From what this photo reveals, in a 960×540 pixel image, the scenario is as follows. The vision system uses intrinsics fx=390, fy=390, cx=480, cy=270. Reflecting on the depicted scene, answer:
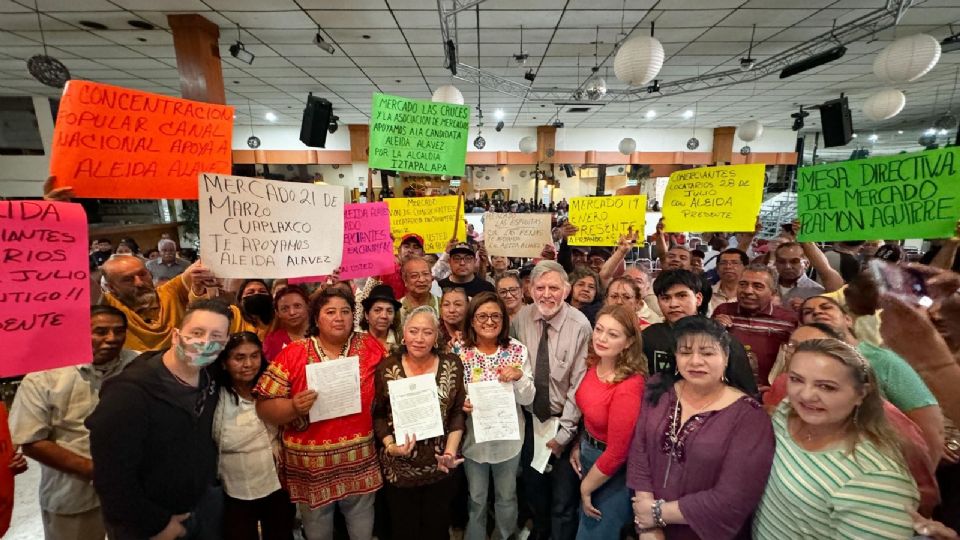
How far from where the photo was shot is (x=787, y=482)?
1367mm

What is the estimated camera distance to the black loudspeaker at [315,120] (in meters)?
6.97

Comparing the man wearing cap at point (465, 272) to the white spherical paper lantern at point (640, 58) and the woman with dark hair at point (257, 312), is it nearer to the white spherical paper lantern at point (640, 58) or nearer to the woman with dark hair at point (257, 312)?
the woman with dark hair at point (257, 312)

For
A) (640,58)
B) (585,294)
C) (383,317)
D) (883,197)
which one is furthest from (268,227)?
(640,58)

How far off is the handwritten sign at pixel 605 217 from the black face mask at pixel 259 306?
9.71 ft

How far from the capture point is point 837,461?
4.19 feet

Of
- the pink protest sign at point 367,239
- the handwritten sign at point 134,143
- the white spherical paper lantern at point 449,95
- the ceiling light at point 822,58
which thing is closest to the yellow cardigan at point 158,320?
the handwritten sign at point 134,143

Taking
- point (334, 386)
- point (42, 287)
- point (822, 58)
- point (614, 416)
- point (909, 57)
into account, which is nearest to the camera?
point (42, 287)

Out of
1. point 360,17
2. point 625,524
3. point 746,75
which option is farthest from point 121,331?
point 746,75

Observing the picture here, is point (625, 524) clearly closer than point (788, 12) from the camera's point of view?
Yes

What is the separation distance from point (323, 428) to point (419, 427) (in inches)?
19.6

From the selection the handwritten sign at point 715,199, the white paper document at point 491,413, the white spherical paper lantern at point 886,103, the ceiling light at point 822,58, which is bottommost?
the white paper document at point 491,413

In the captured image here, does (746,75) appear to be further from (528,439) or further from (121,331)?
(121,331)

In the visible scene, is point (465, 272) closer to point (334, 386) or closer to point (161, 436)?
point (334, 386)

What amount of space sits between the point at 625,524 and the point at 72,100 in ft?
10.5
